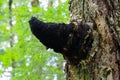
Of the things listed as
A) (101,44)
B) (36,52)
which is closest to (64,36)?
(101,44)

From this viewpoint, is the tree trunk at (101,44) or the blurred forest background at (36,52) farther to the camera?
the blurred forest background at (36,52)

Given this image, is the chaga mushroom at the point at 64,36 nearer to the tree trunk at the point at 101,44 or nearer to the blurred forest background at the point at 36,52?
the tree trunk at the point at 101,44

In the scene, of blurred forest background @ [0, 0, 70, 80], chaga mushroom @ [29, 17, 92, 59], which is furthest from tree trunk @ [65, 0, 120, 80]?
blurred forest background @ [0, 0, 70, 80]

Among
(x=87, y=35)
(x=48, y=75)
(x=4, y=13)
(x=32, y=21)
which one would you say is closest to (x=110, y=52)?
(x=87, y=35)

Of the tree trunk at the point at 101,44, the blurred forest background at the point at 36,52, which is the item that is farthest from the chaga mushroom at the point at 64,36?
the blurred forest background at the point at 36,52

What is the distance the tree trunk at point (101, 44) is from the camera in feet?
5.19

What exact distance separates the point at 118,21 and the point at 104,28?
9 centimetres

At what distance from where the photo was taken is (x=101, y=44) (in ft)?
5.30

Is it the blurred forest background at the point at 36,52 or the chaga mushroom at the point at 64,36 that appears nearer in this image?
the chaga mushroom at the point at 64,36

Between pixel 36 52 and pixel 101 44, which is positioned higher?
pixel 101 44

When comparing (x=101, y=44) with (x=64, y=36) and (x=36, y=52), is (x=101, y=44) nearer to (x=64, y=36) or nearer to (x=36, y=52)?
(x=64, y=36)

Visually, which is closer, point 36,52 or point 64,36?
point 64,36

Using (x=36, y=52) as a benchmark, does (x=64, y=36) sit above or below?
above

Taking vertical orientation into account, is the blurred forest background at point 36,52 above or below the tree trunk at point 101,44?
below
